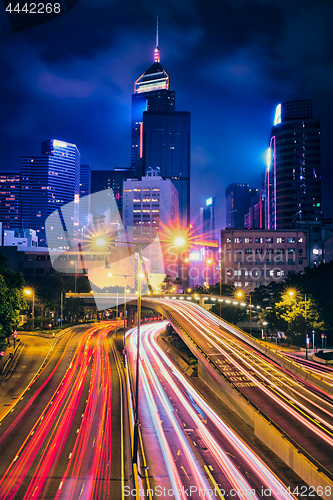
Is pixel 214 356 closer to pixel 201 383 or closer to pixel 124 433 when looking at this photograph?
pixel 201 383

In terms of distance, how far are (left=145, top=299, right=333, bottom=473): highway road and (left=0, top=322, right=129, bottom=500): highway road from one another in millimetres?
10563

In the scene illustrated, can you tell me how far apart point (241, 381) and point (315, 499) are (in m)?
14.3

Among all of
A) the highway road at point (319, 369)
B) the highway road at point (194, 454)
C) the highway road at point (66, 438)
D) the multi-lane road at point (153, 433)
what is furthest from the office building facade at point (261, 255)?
the highway road at point (194, 454)

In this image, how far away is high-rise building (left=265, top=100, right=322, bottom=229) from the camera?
6230 inches

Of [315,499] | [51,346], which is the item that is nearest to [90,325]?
[51,346]

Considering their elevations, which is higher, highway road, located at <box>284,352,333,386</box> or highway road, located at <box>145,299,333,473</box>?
highway road, located at <box>145,299,333,473</box>

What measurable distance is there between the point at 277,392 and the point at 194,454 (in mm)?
10436

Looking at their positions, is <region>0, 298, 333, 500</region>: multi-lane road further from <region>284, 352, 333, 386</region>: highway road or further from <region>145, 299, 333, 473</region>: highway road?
<region>284, 352, 333, 386</region>: highway road

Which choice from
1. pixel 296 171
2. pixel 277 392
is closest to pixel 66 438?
pixel 277 392

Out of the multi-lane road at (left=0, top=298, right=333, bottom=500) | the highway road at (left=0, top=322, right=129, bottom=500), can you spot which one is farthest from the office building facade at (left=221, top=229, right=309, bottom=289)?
the highway road at (left=0, top=322, right=129, bottom=500)

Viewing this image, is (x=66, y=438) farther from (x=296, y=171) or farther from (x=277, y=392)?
(x=296, y=171)

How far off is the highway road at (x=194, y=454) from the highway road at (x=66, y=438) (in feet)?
7.22

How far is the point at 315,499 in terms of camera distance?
1712 centimetres

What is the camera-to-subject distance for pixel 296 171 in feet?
525
